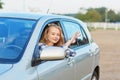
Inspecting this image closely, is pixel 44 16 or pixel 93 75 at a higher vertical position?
pixel 44 16

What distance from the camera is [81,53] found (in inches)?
284

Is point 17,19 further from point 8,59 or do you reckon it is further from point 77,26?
point 77,26

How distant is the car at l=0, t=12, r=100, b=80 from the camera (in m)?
4.90

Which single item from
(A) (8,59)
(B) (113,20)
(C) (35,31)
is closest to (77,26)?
(C) (35,31)

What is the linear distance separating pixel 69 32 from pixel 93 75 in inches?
63.6

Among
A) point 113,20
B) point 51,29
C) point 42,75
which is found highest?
point 51,29

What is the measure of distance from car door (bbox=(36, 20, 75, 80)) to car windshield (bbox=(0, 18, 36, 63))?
0.97ft

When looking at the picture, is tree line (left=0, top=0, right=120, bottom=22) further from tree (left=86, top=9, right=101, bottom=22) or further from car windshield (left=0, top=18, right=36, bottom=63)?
car windshield (left=0, top=18, right=36, bottom=63)

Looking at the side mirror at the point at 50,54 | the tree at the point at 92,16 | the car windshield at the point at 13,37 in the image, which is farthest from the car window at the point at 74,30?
the tree at the point at 92,16

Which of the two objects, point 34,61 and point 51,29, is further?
point 51,29

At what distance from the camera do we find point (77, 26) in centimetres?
808

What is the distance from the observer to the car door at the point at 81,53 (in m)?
6.96

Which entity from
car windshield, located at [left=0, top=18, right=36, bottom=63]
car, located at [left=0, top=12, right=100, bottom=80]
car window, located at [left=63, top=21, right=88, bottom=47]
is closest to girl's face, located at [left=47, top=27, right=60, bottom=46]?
car, located at [left=0, top=12, right=100, bottom=80]

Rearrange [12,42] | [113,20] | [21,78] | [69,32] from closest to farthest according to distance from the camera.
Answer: [21,78], [12,42], [69,32], [113,20]
